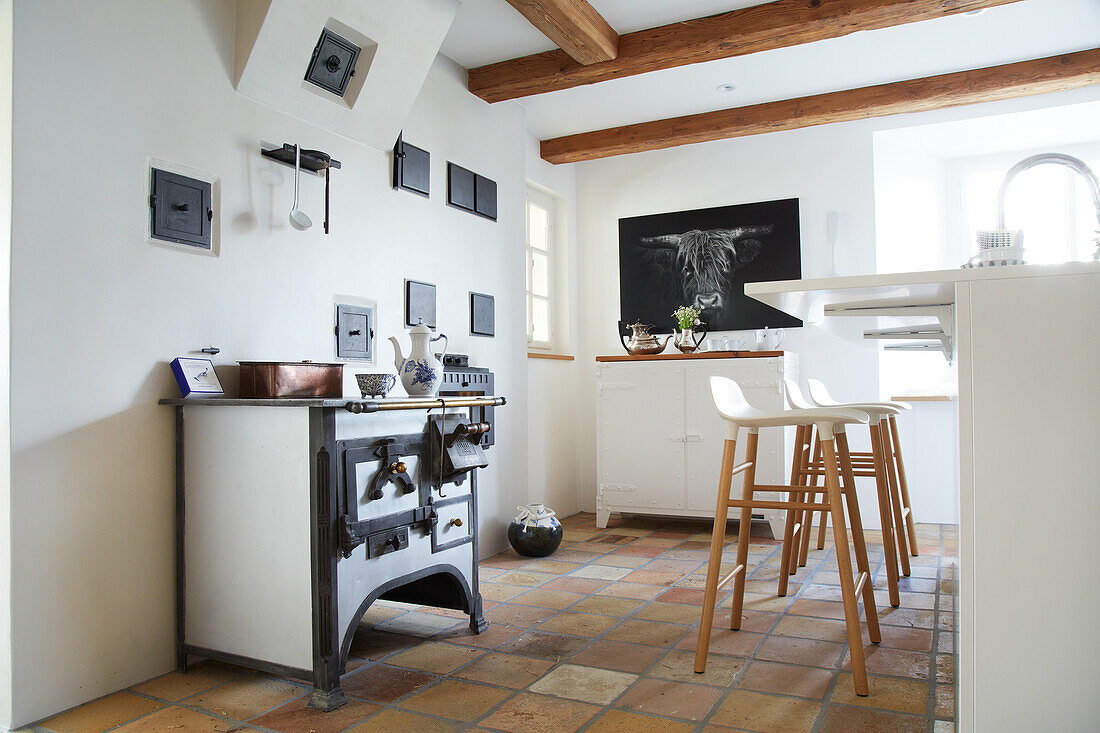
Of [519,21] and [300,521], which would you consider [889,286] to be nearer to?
[300,521]

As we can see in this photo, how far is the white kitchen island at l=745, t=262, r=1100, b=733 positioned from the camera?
145cm

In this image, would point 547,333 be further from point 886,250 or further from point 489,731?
point 489,731

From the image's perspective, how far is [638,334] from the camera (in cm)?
520

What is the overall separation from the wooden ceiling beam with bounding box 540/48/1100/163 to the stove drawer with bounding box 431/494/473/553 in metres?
3.22

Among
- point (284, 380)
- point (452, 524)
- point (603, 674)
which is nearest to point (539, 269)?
point (452, 524)

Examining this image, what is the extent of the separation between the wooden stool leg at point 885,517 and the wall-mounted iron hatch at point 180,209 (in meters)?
2.56

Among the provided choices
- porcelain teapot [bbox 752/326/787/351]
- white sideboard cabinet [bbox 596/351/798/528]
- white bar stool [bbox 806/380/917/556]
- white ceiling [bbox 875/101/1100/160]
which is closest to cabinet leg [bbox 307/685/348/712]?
white bar stool [bbox 806/380/917/556]

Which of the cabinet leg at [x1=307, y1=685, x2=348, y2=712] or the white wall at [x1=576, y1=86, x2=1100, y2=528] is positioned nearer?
the cabinet leg at [x1=307, y1=685, x2=348, y2=712]

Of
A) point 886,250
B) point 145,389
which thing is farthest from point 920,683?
point 886,250

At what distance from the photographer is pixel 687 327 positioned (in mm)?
5172

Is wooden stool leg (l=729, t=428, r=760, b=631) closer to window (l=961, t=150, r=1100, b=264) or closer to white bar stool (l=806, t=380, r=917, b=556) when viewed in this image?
white bar stool (l=806, t=380, r=917, b=556)

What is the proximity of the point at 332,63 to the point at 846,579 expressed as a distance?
2614mm

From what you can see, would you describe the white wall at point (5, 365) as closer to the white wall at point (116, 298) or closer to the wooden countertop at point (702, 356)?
the white wall at point (116, 298)

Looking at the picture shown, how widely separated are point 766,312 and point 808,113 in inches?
50.0
